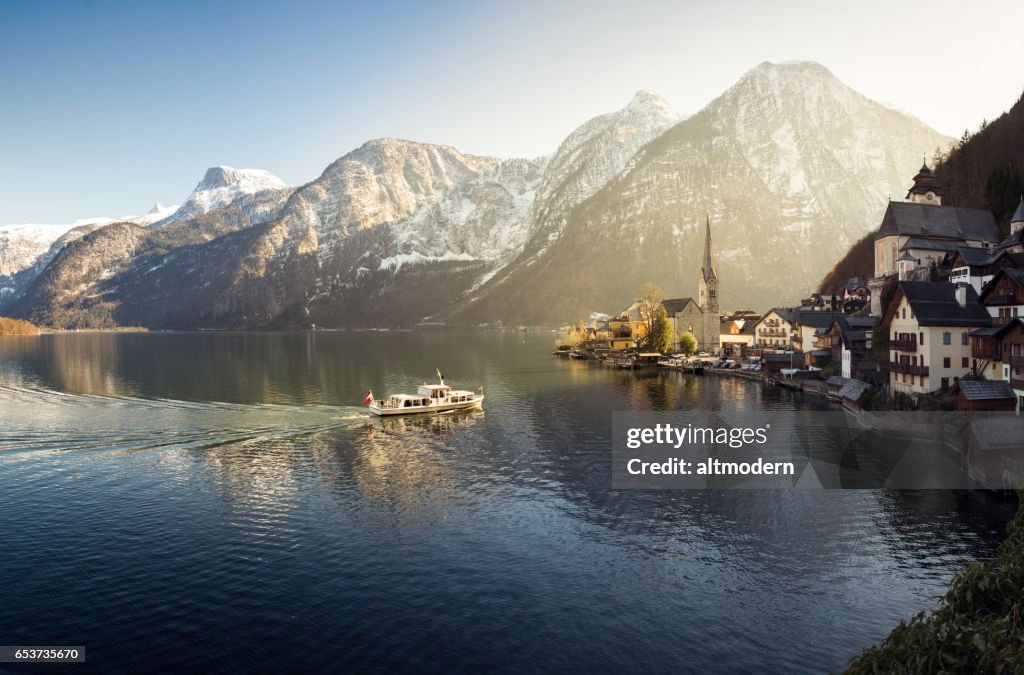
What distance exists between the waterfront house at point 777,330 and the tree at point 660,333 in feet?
84.8

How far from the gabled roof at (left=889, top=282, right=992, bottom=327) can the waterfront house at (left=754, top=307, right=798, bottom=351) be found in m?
63.7

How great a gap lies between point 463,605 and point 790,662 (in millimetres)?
15677

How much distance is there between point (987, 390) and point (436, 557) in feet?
192

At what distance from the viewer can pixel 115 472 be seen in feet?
191

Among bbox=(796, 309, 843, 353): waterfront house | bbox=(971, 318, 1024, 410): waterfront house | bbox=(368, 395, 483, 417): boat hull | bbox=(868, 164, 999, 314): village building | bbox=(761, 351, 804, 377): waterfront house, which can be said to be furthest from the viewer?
bbox=(796, 309, 843, 353): waterfront house

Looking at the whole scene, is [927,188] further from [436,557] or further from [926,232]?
[436,557]

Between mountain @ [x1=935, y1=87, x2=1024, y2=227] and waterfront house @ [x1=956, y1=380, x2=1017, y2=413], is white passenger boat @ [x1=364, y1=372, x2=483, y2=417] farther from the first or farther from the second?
mountain @ [x1=935, y1=87, x2=1024, y2=227]

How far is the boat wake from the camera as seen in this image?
6944cm

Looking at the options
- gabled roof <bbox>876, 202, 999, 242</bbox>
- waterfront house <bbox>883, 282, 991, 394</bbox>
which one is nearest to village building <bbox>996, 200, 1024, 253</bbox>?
waterfront house <bbox>883, 282, 991, 394</bbox>

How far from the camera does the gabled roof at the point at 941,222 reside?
4764 inches

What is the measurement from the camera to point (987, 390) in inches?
2436

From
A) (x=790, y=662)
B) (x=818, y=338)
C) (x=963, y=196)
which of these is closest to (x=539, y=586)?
(x=790, y=662)

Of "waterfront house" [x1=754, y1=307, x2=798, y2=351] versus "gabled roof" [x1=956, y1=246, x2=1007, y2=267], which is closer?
"gabled roof" [x1=956, y1=246, x2=1007, y2=267]

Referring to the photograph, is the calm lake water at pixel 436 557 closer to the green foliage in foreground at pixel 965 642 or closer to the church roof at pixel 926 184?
the green foliage in foreground at pixel 965 642
